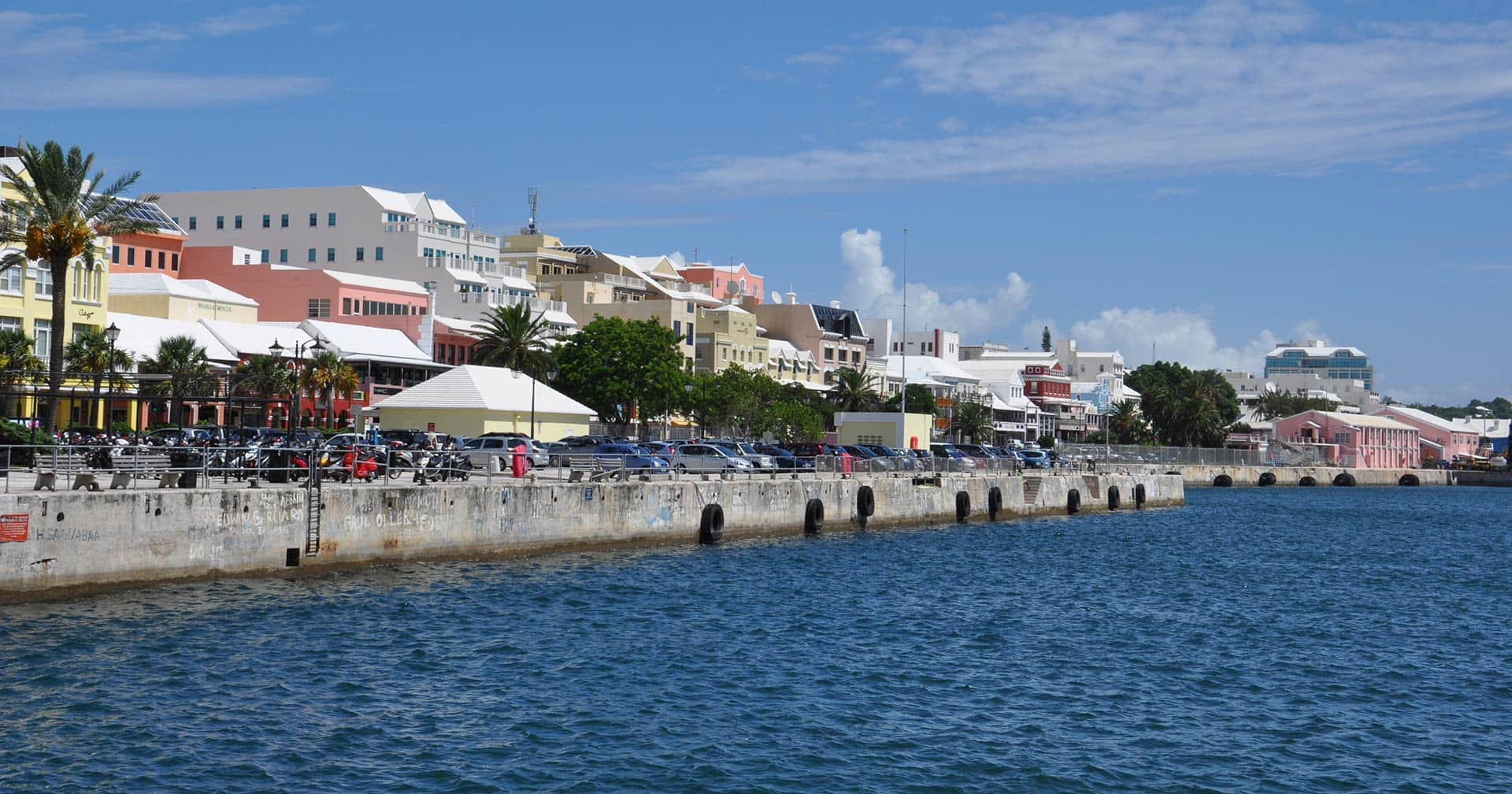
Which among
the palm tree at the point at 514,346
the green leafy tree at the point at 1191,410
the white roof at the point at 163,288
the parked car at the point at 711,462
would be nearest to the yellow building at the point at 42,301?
the white roof at the point at 163,288

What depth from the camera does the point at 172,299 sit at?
9300 centimetres

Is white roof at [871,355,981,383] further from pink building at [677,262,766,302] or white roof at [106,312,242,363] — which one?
white roof at [106,312,242,363]

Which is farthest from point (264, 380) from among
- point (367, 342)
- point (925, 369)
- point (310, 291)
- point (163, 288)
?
point (925, 369)

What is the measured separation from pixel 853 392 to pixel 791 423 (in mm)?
27595

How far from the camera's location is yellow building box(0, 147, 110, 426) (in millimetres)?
65375

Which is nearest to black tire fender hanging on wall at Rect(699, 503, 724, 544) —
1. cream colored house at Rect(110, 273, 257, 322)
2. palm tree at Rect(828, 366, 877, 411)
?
cream colored house at Rect(110, 273, 257, 322)

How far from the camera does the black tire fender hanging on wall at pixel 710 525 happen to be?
5219 cm

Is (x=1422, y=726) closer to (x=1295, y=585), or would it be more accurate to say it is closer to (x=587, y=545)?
(x=1295, y=585)

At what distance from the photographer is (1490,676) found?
30766mm

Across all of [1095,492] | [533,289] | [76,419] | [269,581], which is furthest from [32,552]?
[533,289]

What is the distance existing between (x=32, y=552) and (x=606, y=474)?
2221cm

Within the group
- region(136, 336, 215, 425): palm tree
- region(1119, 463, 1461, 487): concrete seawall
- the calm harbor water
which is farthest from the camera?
region(1119, 463, 1461, 487): concrete seawall

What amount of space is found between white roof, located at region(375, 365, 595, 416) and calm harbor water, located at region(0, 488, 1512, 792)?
29672 mm

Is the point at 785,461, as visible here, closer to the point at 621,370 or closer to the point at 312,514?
the point at 312,514
